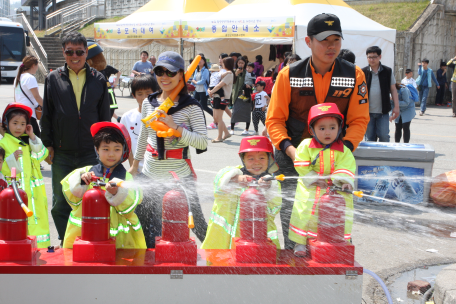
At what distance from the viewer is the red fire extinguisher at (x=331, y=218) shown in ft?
9.40

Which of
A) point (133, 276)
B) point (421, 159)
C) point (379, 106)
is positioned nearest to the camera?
point (133, 276)

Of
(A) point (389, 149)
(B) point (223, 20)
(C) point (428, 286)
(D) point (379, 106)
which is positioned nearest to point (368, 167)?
(A) point (389, 149)

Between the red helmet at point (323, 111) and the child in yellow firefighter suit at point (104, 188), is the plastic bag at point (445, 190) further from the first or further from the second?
the child in yellow firefighter suit at point (104, 188)

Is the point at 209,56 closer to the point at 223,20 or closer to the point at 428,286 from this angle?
the point at 223,20

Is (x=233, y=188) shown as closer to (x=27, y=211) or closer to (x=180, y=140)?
(x=180, y=140)

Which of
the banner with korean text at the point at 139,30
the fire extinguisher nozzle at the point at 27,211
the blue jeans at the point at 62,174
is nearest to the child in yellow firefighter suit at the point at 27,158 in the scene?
the blue jeans at the point at 62,174

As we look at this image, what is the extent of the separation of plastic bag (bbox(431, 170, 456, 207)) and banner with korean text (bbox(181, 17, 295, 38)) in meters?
8.81

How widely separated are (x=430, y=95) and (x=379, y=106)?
14580mm

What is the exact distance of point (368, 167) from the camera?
6.35 metres

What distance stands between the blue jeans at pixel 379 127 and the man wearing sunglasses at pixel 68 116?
4.50m

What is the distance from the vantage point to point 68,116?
4117 millimetres

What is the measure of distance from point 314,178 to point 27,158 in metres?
2.73

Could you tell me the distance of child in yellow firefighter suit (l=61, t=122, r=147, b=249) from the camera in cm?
311

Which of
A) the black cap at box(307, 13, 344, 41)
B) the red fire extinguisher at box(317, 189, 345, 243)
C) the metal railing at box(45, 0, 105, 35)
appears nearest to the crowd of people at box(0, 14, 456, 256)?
the black cap at box(307, 13, 344, 41)
